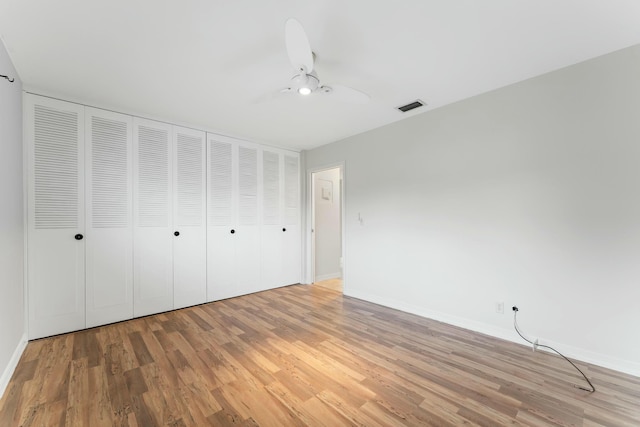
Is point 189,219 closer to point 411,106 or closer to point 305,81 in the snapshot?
point 305,81

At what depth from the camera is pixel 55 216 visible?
8.99ft

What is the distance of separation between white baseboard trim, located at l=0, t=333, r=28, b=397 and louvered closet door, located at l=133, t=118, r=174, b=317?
92 cm

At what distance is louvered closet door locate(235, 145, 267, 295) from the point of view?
13.8 feet

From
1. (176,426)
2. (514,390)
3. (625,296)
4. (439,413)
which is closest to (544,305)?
(625,296)

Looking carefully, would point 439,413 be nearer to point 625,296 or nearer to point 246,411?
point 246,411

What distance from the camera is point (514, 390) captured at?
6.15ft

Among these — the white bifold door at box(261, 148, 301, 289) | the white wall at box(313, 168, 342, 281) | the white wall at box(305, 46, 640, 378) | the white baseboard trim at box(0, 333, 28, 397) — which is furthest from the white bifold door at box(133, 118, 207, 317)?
the white wall at box(305, 46, 640, 378)

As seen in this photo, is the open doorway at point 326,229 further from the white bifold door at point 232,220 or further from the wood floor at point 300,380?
the wood floor at point 300,380

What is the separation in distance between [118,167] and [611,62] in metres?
4.91

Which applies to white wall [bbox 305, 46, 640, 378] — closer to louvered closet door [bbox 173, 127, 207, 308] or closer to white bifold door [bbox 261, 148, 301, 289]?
white bifold door [bbox 261, 148, 301, 289]

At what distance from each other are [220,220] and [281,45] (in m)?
2.71

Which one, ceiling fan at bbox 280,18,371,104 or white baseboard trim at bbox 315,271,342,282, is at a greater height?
ceiling fan at bbox 280,18,371,104

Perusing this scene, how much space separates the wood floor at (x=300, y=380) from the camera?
162cm

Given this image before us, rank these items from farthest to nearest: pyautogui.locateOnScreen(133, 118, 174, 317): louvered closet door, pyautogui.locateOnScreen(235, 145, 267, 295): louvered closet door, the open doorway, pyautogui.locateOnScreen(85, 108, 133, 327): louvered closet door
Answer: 1. the open doorway
2. pyautogui.locateOnScreen(235, 145, 267, 295): louvered closet door
3. pyautogui.locateOnScreen(133, 118, 174, 317): louvered closet door
4. pyautogui.locateOnScreen(85, 108, 133, 327): louvered closet door
